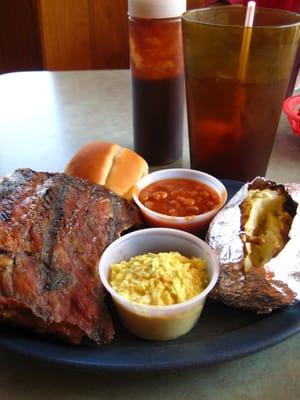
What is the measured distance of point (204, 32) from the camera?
924mm

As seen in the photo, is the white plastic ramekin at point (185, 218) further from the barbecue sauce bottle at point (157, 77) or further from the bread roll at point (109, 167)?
the barbecue sauce bottle at point (157, 77)

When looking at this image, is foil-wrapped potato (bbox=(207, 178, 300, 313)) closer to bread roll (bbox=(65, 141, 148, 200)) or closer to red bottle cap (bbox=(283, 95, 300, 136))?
bread roll (bbox=(65, 141, 148, 200))

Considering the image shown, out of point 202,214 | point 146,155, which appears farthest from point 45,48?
point 202,214

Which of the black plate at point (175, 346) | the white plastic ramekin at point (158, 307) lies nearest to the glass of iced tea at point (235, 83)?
the white plastic ramekin at point (158, 307)

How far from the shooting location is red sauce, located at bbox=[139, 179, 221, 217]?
0.89 meters

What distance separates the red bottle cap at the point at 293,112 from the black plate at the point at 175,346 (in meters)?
0.72

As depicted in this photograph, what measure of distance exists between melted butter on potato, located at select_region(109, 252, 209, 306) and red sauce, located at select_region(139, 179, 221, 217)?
16cm

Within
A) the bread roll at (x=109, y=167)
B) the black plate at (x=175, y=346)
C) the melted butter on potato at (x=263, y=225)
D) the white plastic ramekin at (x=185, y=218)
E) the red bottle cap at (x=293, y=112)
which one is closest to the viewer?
the black plate at (x=175, y=346)

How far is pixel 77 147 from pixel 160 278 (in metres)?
0.73

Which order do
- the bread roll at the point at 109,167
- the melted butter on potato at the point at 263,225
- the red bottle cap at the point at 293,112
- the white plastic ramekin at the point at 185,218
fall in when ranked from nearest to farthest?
the melted butter on potato at the point at 263,225 → the white plastic ramekin at the point at 185,218 → the bread roll at the point at 109,167 → the red bottle cap at the point at 293,112

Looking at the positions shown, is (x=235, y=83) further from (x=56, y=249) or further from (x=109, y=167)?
(x=56, y=249)

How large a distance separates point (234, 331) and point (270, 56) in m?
0.54

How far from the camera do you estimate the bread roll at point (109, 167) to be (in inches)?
38.0

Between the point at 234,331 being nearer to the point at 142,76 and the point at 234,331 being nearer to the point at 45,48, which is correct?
the point at 142,76
